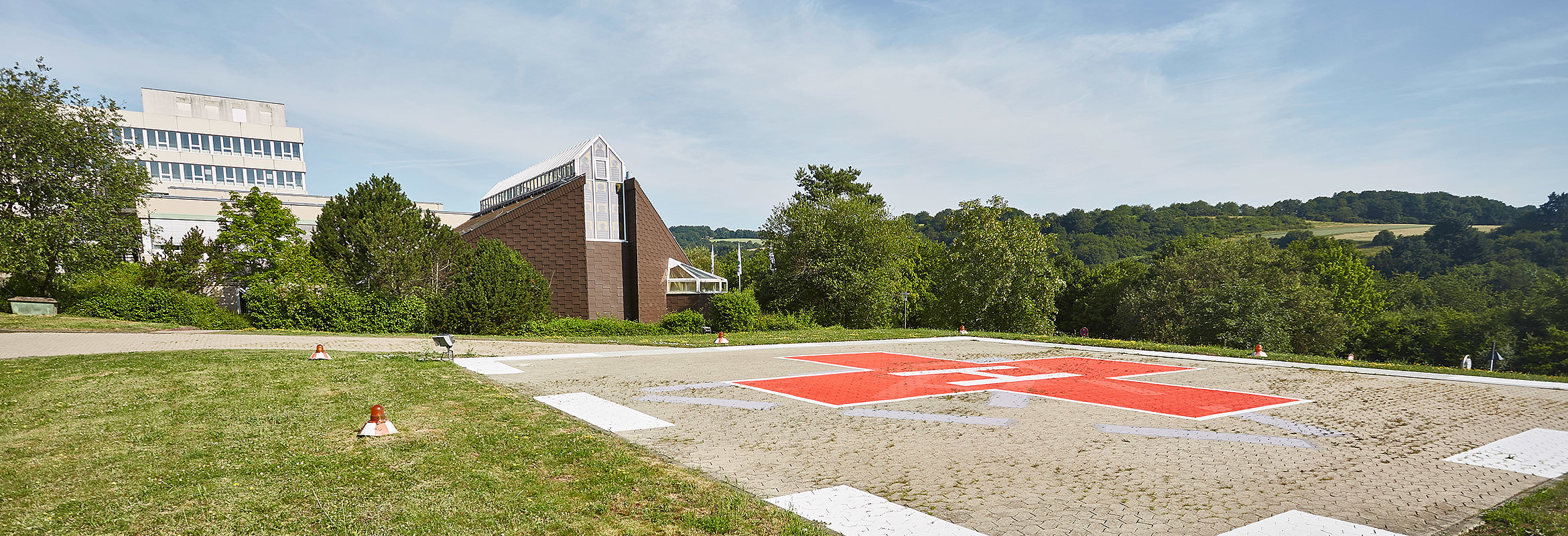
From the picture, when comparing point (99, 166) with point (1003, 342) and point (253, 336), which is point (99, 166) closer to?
point (253, 336)

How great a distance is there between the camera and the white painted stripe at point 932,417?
26.1ft

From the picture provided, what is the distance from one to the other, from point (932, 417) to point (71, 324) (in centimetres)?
2169

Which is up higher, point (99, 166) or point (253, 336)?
point (99, 166)

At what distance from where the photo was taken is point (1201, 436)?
7.32m

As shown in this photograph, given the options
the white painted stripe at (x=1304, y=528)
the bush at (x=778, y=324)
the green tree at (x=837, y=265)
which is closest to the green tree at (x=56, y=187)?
the bush at (x=778, y=324)

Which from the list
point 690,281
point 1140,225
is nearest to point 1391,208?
point 1140,225

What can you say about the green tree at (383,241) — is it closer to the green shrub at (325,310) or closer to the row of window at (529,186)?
the green shrub at (325,310)

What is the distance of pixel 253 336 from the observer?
16875mm

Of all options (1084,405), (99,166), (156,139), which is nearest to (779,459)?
(1084,405)

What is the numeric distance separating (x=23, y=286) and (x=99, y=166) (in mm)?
4550

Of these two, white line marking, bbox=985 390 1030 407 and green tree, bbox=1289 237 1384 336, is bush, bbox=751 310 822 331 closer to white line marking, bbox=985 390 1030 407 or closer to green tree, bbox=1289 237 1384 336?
white line marking, bbox=985 390 1030 407

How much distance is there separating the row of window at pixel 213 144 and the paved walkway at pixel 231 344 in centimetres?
4088

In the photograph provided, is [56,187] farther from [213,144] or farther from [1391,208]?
[1391,208]

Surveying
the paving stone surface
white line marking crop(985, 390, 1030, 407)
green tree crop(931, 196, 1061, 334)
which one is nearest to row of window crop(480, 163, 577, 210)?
green tree crop(931, 196, 1061, 334)
